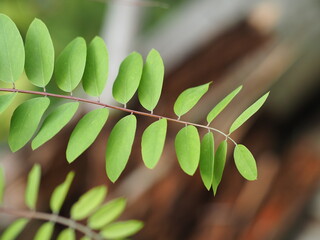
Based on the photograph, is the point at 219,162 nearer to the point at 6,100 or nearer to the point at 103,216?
the point at 6,100

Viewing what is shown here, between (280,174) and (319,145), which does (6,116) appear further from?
(319,145)

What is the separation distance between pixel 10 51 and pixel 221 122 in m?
1.44

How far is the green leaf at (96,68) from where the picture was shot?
0.53 meters

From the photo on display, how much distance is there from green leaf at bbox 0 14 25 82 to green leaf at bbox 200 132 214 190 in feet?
0.65

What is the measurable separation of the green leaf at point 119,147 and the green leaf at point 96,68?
2.2 inches

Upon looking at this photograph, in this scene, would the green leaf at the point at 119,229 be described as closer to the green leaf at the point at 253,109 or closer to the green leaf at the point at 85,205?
the green leaf at the point at 85,205

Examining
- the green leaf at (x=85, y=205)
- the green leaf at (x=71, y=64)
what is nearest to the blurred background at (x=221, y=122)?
the green leaf at (x=85, y=205)

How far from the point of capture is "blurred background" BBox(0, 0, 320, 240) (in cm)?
182

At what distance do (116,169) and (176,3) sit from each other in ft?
6.37

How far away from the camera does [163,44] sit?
A: 208 cm

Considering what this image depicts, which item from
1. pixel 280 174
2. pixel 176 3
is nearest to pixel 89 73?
pixel 280 174

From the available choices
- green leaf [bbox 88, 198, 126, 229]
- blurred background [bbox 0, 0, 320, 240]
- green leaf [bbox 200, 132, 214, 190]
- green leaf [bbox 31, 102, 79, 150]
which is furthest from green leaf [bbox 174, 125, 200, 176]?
blurred background [bbox 0, 0, 320, 240]

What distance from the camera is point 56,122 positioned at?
19.4 inches

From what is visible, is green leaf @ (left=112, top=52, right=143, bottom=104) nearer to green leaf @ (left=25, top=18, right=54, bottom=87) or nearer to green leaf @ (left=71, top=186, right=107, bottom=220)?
green leaf @ (left=25, top=18, right=54, bottom=87)
